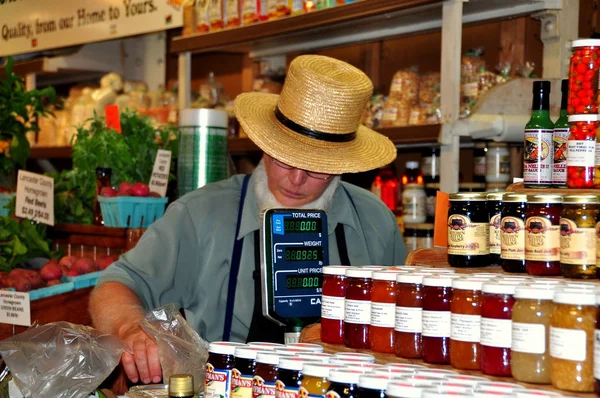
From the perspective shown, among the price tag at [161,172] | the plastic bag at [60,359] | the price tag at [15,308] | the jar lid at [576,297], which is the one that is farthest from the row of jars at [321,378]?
the price tag at [161,172]

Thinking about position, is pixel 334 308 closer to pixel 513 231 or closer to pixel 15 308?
pixel 513 231

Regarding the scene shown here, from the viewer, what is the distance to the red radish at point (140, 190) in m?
3.94

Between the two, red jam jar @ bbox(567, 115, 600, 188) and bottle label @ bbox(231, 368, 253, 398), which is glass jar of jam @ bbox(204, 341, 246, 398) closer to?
bottle label @ bbox(231, 368, 253, 398)

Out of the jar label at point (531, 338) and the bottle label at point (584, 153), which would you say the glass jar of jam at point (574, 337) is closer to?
the jar label at point (531, 338)

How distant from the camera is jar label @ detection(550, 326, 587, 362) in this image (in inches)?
52.1

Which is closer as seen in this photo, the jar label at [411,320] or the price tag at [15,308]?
the jar label at [411,320]

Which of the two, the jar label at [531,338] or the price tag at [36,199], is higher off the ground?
the price tag at [36,199]

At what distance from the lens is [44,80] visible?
736 centimetres

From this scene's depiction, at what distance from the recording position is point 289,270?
2.23m

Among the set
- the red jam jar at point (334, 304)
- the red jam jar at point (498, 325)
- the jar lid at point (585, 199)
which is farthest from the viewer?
the red jam jar at point (334, 304)

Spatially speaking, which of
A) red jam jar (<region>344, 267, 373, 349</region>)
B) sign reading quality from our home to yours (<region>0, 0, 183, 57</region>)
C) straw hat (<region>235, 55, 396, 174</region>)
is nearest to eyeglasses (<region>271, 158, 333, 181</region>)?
straw hat (<region>235, 55, 396, 174</region>)

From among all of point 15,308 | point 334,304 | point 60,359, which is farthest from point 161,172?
point 334,304

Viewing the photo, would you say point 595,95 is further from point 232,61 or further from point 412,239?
point 232,61

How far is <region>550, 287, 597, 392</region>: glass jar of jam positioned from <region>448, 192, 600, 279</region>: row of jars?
0.24 m
